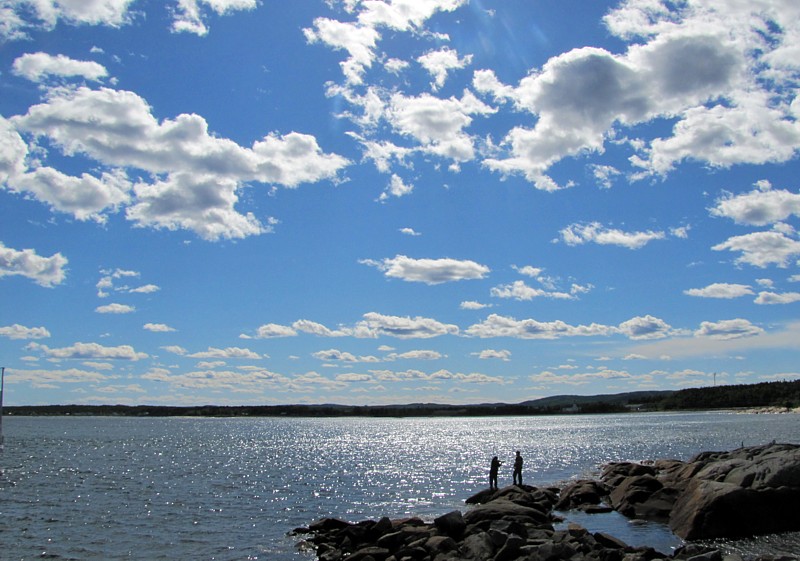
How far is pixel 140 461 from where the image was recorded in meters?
71.1

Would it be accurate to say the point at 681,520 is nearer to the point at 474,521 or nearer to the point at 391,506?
the point at 474,521

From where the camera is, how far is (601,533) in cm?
2398

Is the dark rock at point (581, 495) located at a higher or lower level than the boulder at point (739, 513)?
lower

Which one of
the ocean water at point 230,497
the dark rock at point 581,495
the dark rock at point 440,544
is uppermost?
the dark rock at point 440,544

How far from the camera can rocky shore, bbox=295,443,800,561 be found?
20828mm

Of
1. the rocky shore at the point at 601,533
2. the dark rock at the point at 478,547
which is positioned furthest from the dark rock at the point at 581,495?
the dark rock at the point at 478,547

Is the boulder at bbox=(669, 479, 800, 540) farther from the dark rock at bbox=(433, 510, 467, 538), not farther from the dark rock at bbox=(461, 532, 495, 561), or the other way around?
the dark rock at bbox=(461, 532, 495, 561)

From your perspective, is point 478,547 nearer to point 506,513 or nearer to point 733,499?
point 506,513

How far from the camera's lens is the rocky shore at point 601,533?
20.8 metres

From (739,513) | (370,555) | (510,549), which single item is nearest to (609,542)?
(510,549)

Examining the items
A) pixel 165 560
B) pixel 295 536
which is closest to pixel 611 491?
pixel 295 536

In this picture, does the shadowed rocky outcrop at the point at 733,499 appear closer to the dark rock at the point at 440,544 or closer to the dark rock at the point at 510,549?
the dark rock at the point at 510,549

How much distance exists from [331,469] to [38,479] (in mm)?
24068

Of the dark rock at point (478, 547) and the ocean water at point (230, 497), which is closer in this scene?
the dark rock at point (478, 547)
